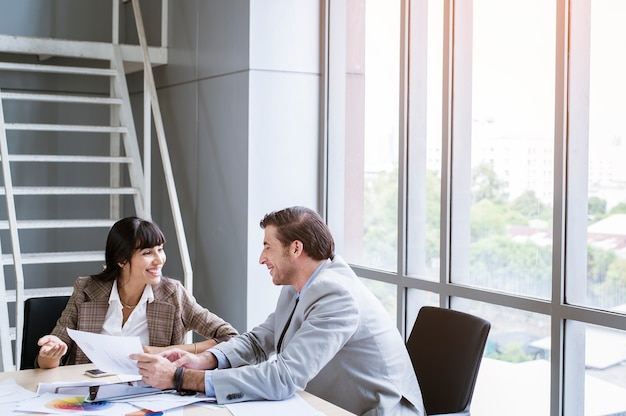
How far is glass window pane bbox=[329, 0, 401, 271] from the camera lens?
464cm

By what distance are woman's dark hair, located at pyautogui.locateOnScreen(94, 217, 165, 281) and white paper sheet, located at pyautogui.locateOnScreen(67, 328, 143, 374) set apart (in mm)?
764

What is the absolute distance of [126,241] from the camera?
10.9ft

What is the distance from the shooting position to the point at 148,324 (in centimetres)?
332

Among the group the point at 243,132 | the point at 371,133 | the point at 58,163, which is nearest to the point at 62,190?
the point at 243,132

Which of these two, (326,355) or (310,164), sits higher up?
(310,164)

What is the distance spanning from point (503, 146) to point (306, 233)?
141 cm

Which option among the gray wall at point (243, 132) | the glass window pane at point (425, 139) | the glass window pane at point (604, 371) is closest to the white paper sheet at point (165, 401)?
the glass window pane at point (604, 371)

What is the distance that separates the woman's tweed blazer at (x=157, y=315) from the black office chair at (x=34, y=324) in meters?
0.13

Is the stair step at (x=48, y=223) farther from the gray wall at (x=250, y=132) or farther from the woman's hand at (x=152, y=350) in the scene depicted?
the woman's hand at (x=152, y=350)

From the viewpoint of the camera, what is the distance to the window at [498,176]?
130 inches

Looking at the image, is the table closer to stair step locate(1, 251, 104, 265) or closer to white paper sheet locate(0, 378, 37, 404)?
white paper sheet locate(0, 378, 37, 404)

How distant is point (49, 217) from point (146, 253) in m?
3.69

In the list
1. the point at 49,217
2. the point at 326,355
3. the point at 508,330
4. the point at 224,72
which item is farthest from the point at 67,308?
the point at 49,217

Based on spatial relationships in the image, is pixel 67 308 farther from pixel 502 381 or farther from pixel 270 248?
pixel 502 381
